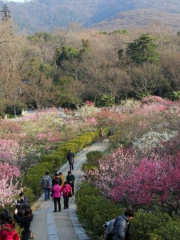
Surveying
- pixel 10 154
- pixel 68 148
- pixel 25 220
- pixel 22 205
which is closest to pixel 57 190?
pixel 22 205

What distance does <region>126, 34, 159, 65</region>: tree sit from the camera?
1708 inches

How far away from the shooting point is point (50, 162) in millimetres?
18125

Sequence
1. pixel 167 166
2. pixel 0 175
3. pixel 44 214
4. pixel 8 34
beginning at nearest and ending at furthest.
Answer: pixel 167 166 → pixel 44 214 → pixel 0 175 → pixel 8 34

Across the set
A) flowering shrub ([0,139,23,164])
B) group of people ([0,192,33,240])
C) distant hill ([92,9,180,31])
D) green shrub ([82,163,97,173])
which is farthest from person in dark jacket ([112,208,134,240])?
distant hill ([92,9,180,31])

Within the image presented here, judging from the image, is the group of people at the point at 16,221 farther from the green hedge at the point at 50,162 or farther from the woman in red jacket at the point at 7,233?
the green hedge at the point at 50,162

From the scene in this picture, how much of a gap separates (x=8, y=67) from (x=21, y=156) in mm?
27802

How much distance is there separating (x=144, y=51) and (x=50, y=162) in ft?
93.7

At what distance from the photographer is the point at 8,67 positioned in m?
44.2

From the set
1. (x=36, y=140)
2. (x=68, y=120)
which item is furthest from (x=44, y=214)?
(x=68, y=120)

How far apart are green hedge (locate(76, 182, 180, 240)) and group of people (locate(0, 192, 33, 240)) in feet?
4.09

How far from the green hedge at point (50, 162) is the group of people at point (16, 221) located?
4.72m

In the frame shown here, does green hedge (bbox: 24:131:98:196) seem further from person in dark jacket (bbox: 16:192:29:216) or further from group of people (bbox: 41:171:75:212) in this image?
person in dark jacket (bbox: 16:192:29:216)

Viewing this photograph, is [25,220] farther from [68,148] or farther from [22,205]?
[68,148]

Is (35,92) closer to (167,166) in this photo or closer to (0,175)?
(0,175)
